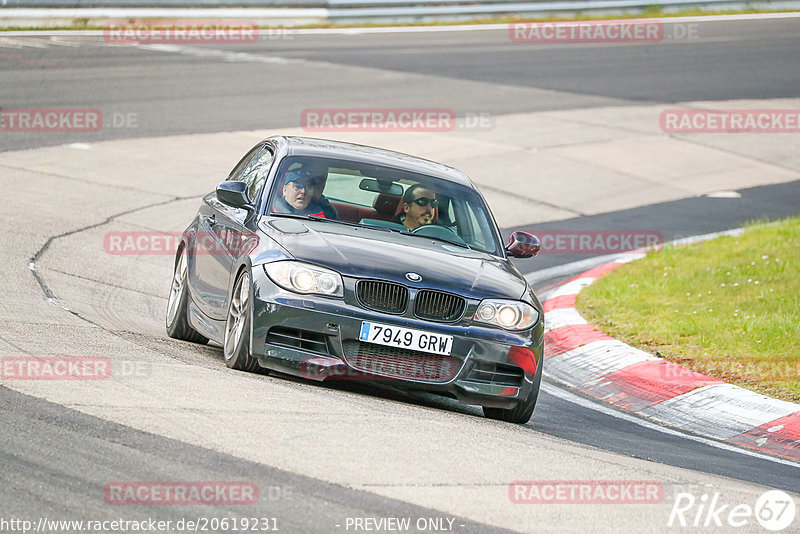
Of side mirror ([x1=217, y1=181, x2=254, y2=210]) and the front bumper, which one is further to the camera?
side mirror ([x1=217, y1=181, x2=254, y2=210])

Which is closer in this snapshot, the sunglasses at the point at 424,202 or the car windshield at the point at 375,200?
the car windshield at the point at 375,200

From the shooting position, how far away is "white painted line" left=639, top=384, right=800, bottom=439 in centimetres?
833

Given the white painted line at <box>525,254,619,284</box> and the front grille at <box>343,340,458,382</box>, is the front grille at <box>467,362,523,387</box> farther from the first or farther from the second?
the white painted line at <box>525,254,619,284</box>

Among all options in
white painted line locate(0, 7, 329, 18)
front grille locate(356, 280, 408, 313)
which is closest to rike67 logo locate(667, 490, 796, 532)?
front grille locate(356, 280, 408, 313)

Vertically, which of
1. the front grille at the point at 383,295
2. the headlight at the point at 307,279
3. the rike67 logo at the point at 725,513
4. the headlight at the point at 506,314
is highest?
the headlight at the point at 307,279

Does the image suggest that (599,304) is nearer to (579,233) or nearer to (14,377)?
(579,233)

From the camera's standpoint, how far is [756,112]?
25.1 metres

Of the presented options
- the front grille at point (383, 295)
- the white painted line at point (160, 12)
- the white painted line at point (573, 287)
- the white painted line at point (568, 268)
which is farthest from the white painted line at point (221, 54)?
the front grille at point (383, 295)

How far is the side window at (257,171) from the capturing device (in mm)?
8797

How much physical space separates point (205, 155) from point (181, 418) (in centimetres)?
1251

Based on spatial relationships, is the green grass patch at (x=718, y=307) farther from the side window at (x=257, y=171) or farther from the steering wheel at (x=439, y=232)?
the side window at (x=257, y=171)

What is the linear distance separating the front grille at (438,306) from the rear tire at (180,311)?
2.26 meters

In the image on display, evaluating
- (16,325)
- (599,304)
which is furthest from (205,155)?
(16,325)

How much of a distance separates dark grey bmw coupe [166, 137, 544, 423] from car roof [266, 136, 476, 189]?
3 centimetres
